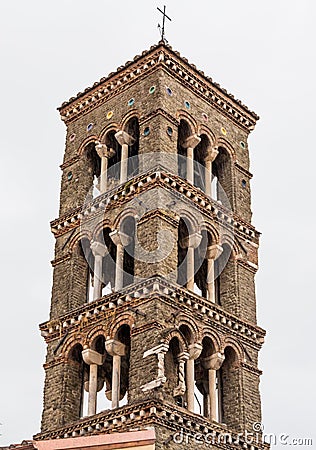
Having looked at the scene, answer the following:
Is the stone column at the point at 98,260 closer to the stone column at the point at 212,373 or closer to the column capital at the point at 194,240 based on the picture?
the column capital at the point at 194,240

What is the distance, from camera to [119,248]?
24234mm

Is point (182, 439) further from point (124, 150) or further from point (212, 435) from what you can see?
point (124, 150)

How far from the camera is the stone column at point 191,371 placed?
21.8 m

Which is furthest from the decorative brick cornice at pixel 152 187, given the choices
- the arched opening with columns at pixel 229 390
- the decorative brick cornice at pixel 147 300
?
the arched opening with columns at pixel 229 390

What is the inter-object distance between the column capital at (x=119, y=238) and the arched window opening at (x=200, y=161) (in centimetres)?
318

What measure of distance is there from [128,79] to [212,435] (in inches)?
406

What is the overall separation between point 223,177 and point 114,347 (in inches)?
267

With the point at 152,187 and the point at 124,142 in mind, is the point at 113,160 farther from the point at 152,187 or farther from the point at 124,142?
the point at 152,187

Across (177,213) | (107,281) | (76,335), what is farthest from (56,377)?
(177,213)

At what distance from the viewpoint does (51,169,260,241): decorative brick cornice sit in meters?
24.1

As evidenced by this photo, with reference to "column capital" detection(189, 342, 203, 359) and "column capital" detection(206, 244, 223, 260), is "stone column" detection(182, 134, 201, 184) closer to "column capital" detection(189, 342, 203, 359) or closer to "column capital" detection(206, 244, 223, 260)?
"column capital" detection(206, 244, 223, 260)

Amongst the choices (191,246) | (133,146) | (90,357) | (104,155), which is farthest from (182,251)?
(90,357)

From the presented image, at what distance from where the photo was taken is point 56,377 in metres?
23.6

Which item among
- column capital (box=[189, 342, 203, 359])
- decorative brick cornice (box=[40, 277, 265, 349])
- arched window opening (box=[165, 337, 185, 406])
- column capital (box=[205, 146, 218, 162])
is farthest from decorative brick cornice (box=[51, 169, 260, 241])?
arched window opening (box=[165, 337, 185, 406])
